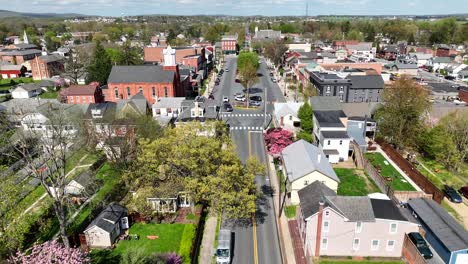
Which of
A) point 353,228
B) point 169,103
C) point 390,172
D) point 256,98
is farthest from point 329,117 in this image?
point 169,103

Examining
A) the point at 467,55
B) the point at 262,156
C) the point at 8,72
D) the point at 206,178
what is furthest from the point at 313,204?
the point at 467,55

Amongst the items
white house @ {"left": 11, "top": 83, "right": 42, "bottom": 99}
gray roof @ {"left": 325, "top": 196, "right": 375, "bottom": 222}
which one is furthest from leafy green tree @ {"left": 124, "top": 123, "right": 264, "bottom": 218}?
white house @ {"left": 11, "top": 83, "right": 42, "bottom": 99}

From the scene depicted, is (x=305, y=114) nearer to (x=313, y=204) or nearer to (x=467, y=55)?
(x=313, y=204)

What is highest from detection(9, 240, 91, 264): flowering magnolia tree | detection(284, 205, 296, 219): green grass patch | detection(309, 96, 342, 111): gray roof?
detection(309, 96, 342, 111): gray roof

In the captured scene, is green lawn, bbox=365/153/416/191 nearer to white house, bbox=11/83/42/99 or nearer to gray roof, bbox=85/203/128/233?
gray roof, bbox=85/203/128/233

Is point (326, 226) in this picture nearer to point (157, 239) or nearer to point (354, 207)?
point (354, 207)

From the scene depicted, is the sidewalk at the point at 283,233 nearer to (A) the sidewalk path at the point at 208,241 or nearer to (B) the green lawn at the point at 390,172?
(A) the sidewalk path at the point at 208,241
